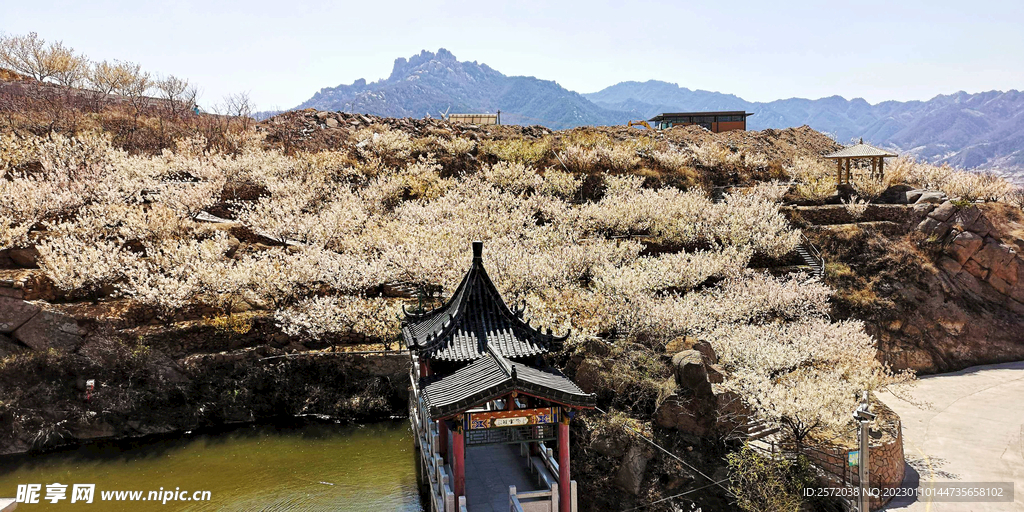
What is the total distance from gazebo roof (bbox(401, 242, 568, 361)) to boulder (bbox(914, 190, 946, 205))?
101 ft

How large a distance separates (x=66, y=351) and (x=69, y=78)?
4166cm

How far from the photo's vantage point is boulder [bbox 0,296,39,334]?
860 inches

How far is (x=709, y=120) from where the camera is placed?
64.8 meters

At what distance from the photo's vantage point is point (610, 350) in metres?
20.2

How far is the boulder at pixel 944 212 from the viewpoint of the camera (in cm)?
3191

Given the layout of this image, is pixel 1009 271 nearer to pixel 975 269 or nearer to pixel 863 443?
pixel 975 269

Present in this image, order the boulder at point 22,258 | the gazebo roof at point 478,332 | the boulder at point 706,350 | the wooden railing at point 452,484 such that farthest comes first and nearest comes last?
the boulder at point 22,258 → the boulder at point 706,350 → the gazebo roof at point 478,332 → the wooden railing at point 452,484

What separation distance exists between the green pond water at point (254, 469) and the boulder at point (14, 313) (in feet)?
18.1

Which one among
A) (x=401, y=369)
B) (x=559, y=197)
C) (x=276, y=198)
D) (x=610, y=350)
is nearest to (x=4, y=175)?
(x=276, y=198)

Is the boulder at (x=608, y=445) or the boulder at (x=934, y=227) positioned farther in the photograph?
the boulder at (x=934, y=227)

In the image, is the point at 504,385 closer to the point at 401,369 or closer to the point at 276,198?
the point at 401,369

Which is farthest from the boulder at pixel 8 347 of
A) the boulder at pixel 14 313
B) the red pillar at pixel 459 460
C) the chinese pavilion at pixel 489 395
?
the red pillar at pixel 459 460

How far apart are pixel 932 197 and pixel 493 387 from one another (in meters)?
34.4

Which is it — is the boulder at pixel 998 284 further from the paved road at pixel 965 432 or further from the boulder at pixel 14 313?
the boulder at pixel 14 313
